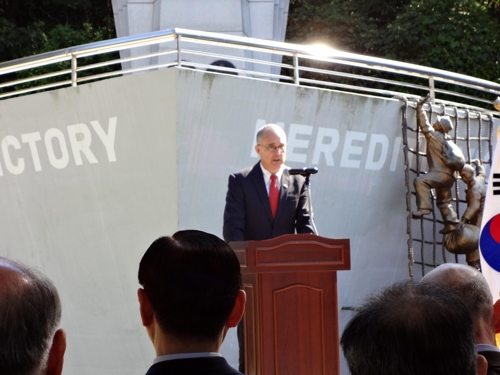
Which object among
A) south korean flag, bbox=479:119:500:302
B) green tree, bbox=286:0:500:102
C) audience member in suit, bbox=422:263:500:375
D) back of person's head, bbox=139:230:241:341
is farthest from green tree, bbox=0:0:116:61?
back of person's head, bbox=139:230:241:341

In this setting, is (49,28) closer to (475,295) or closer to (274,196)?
(274,196)

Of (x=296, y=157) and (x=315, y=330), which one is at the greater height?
(x=296, y=157)

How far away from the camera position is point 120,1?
40.7ft

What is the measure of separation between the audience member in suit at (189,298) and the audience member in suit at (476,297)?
22.3 inches

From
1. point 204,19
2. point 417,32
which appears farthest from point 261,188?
point 417,32

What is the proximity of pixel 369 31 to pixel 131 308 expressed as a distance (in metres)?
12.8

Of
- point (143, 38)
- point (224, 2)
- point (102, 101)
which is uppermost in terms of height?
point (224, 2)

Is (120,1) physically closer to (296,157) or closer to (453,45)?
(296,157)

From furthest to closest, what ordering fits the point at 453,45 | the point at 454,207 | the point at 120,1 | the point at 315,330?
the point at 453,45
the point at 120,1
the point at 454,207
the point at 315,330

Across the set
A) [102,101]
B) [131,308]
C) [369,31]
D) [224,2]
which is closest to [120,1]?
[224,2]

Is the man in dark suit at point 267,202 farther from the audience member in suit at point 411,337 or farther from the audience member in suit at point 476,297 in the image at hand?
the audience member in suit at point 411,337

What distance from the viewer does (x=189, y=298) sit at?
220 centimetres

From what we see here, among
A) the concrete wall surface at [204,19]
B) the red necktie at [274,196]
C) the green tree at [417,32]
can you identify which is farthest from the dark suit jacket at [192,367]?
the green tree at [417,32]

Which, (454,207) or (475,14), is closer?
(454,207)
